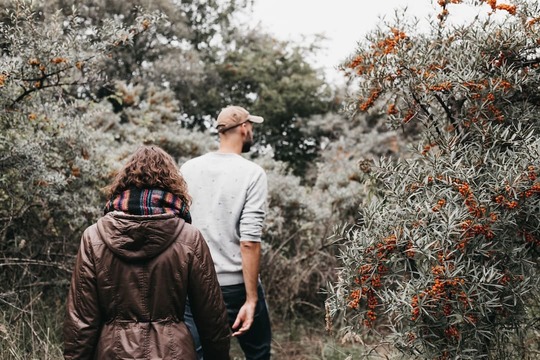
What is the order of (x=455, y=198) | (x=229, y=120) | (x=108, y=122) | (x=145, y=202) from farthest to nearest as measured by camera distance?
(x=108, y=122) → (x=229, y=120) → (x=455, y=198) → (x=145, y=202)

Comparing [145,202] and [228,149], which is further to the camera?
[228,149]

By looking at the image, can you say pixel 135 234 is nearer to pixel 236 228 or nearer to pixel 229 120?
pixel 236 228

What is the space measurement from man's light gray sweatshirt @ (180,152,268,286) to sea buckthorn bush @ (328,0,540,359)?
59cm

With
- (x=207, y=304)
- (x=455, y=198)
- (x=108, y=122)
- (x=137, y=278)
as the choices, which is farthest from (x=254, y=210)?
(x=108, y=122)

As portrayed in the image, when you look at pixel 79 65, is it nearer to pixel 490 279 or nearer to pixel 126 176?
pixel 126 176

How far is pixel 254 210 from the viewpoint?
343cm

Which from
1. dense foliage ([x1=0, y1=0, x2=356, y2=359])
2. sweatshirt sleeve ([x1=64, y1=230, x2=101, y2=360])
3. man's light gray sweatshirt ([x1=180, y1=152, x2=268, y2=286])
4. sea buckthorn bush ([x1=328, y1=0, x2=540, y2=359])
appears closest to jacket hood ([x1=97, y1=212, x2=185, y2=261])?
sweatshirt sleeve ([x1=64, y1=230, x2=101, y2=360])

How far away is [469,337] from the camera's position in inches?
120

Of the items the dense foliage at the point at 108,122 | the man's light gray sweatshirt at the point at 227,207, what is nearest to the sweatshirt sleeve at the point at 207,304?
the man's light gray sweatshirt at the point at 227,207

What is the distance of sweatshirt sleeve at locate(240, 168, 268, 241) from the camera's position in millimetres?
3391

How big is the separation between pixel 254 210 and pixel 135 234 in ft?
3.24

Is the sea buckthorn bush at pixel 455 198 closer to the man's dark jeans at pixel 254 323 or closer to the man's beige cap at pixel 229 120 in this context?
the man's dark jeans at pixel 254 323

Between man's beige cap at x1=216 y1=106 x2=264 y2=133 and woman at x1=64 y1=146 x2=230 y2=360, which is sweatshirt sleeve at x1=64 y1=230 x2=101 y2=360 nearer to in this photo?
→ woman at x1=64 y1=146 x2=230 y2=360

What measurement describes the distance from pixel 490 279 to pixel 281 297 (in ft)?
14.1
